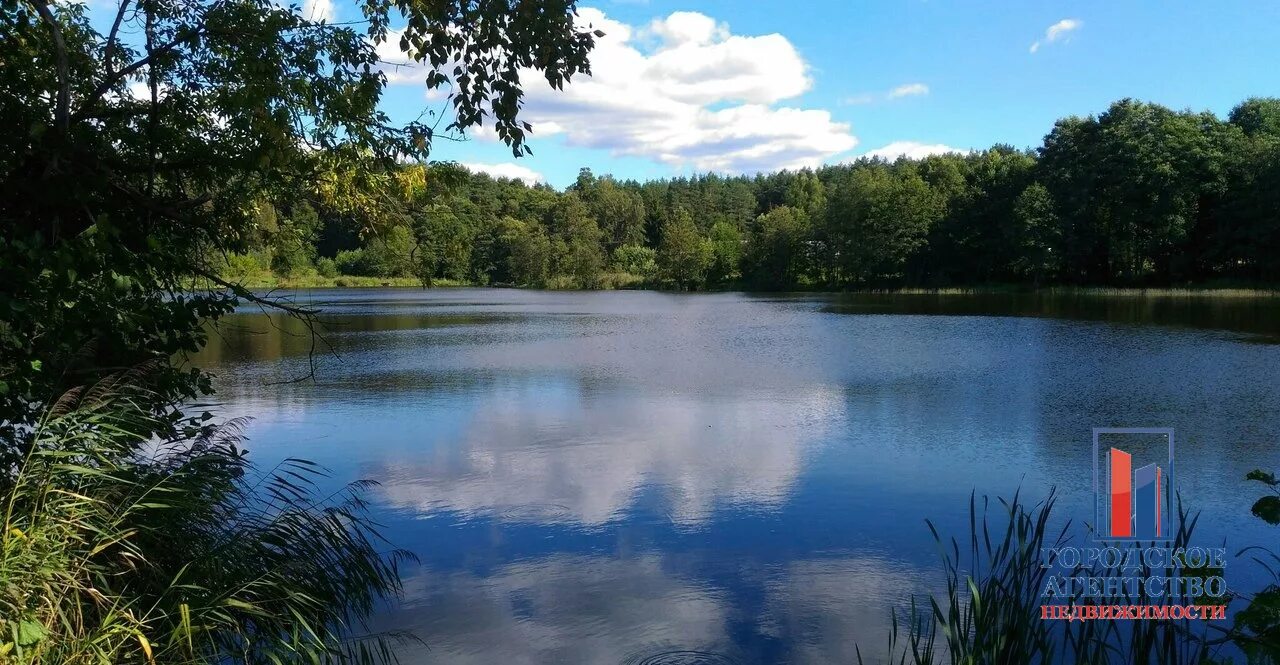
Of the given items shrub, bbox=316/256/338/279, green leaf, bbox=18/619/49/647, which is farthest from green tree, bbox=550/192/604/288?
green leaf, bbox=18/619/49/647

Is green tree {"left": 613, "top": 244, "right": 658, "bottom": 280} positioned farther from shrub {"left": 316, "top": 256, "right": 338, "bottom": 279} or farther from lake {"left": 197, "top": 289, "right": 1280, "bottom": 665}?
lake {"left": 197, "top": 289, "right": 1280, "bottom": 665}

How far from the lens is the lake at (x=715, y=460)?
5.30 meters

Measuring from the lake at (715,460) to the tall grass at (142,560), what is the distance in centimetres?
108

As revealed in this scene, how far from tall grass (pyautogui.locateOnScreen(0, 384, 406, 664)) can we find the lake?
1084 millimetres

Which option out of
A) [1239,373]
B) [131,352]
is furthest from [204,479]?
[1239,373]

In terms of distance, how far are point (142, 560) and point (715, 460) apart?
6543 mm

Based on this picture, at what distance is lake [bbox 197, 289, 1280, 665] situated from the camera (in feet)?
17.4

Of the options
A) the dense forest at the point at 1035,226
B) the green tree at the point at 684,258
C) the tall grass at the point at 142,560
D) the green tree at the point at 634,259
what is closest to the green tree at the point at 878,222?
the dense forest at the point at 1035,226

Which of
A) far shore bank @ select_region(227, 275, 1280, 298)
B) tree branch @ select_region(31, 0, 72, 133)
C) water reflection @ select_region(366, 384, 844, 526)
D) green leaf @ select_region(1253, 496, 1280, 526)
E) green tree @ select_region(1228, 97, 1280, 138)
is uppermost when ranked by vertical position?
green tree @ select_region(1228, 97, 1280, 138)

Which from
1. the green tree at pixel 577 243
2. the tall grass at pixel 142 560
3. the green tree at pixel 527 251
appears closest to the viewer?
the tall grass at pixel 142 560

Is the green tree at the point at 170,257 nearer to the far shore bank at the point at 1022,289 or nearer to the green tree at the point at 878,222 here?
the far shore bank at the point at 1022,289

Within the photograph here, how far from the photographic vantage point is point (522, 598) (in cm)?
555

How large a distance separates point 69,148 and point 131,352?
43.1 inches

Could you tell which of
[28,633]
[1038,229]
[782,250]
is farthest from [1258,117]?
[28,633]
